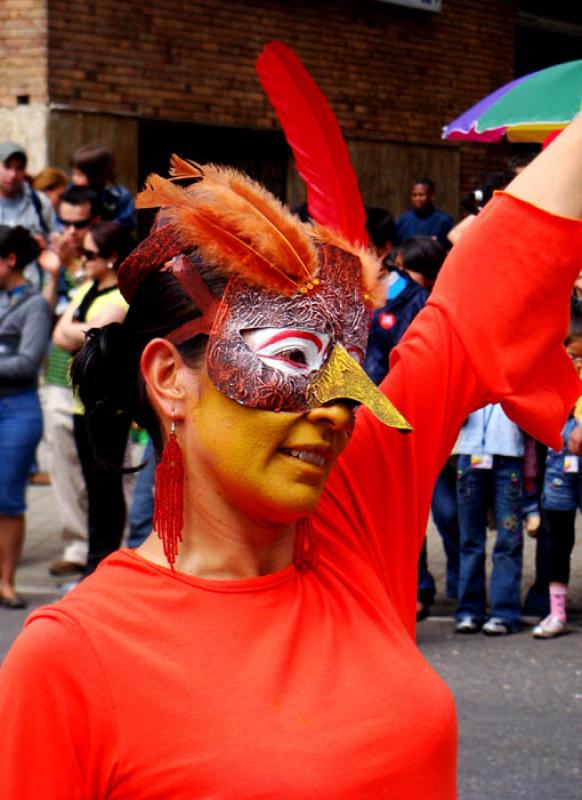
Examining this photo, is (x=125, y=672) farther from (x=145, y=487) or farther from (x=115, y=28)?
(x=115, y=28)

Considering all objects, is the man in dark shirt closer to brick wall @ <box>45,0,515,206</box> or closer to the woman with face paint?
brick wall @ <box>45,0,515,206</box>

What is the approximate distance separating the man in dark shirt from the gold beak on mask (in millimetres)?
12495

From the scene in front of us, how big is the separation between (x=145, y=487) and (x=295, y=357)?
17.8 feet

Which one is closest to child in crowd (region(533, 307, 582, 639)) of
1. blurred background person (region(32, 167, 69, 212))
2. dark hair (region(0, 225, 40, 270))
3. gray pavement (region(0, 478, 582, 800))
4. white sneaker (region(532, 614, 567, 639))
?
white sneaker (region(532, 614, 567, 639))

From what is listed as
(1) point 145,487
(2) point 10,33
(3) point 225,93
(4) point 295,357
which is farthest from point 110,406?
(3) point 225,93

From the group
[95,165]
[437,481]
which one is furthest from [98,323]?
[95,165]

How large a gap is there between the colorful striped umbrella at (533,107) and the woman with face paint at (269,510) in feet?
19.5

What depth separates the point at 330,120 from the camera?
2.31 metres

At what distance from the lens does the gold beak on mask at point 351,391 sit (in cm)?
200

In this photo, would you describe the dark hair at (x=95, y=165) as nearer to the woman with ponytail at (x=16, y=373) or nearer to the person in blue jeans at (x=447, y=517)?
the woman with ponytail at (x=16, y=373)

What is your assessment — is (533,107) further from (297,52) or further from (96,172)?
(297,52)

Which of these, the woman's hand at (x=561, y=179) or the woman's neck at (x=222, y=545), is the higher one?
the woman's hand at (x=561, y=179)

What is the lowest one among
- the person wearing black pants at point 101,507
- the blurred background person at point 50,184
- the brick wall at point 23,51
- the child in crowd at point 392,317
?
the person wearing black pants at point 101,507

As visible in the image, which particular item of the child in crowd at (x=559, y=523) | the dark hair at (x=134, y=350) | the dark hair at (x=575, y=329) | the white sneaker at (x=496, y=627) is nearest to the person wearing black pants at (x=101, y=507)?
the white sneaker at (x=496, y=627)
